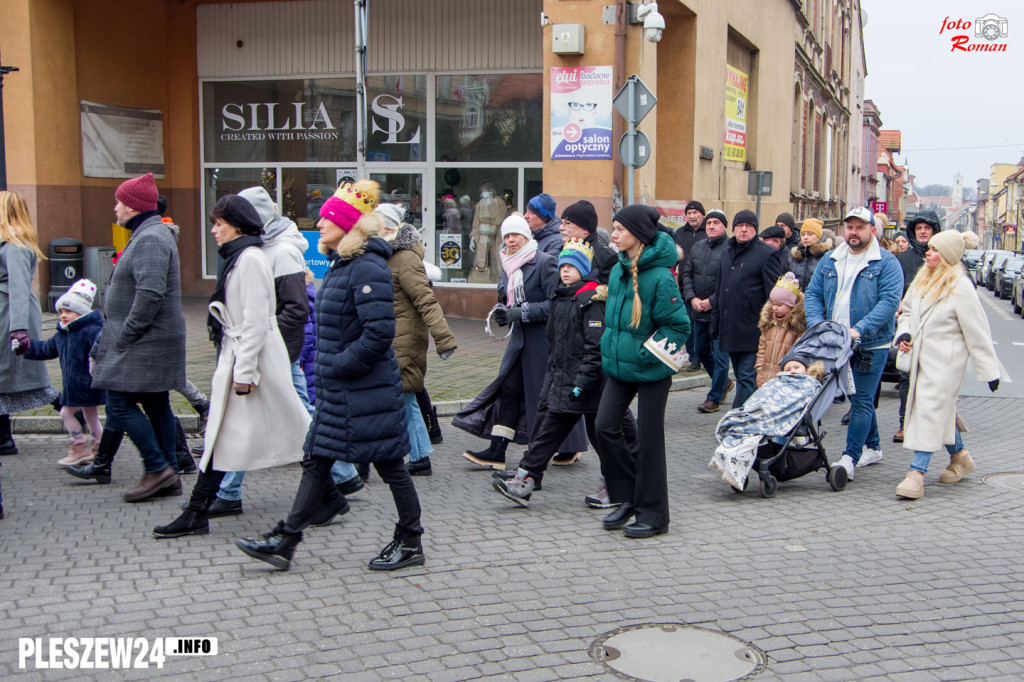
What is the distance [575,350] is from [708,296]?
14.4ft

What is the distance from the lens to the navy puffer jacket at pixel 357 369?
496cm

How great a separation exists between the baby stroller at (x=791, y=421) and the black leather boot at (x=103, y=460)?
157 inches

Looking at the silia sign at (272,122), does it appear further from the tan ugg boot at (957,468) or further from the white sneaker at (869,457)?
the tan ugg boot at (957,468)

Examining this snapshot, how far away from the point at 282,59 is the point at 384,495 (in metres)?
13.0

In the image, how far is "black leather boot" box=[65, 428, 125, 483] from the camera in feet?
22.1

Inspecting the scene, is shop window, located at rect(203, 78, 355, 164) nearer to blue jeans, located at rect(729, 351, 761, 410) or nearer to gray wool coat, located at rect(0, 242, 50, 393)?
blue jeans, located at rect(729, 351, 761, 410)

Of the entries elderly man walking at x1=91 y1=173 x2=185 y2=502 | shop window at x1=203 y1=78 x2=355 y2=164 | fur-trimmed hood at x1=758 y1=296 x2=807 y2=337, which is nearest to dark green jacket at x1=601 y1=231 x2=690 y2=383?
elderly man walking at x1=91 y1=173 x2=185 y2=502

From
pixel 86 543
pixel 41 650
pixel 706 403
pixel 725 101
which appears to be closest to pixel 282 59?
pixel 725 101

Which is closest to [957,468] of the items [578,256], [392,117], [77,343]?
[578,256]

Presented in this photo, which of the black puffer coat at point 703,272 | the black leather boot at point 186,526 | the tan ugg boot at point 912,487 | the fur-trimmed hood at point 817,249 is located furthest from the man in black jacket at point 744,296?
the black leather boot at point 186,526

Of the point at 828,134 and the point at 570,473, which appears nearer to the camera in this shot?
the point at 570,473

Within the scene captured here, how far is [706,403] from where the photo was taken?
10.2m

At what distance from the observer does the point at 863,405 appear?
7.46 metres

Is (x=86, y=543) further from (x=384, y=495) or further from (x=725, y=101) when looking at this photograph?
(x=725, y=101)
